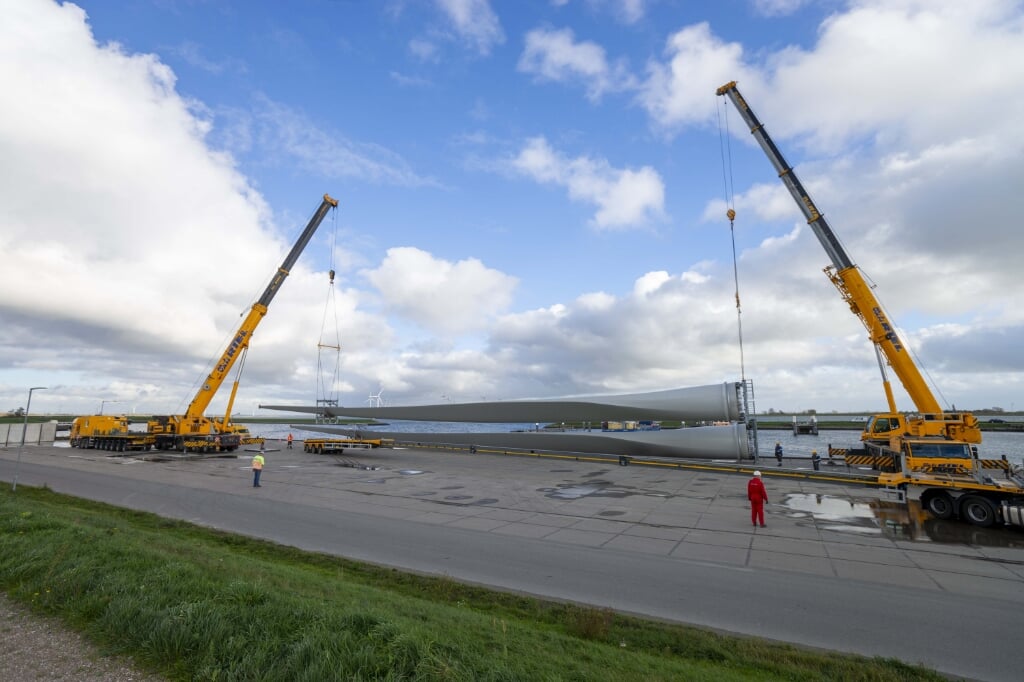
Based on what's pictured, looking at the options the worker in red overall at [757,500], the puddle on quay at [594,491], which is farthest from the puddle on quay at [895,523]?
the puddle on quay at [594,491]

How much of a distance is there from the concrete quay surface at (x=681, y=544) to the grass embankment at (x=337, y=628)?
0.91 meters

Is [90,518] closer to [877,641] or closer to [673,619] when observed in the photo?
[673,619]

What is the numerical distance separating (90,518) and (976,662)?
581 inches

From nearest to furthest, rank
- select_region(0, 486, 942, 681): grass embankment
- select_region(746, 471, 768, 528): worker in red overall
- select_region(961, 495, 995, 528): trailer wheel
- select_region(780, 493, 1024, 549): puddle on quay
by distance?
select_region(0, 486, 942, 681): grass embankment → select_region(780, 493, 1024, 549): puddle on quay → select_region(746, 471, 768, 528): worker in red overall → select_region(961, 495, 995, 528): trailer wheel

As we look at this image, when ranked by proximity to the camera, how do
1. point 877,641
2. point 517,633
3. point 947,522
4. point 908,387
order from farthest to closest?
point 908,387, point 947,522, point 877,641, point 517,633

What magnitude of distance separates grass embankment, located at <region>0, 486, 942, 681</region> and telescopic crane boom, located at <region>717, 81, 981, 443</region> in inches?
752

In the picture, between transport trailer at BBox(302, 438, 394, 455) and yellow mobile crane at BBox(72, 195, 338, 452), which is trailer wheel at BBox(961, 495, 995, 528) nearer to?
transport trailer at BBox(302, 438, 394, 455)

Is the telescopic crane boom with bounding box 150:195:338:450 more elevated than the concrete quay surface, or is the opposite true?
the telescopic crane boom with bounding box 150:195:338:450

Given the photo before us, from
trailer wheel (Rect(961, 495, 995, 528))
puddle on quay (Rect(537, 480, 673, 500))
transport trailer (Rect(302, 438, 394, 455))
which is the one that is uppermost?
transport trailer (Rect(302, 438, 394, 455))

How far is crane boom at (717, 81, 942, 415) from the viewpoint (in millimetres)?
21797

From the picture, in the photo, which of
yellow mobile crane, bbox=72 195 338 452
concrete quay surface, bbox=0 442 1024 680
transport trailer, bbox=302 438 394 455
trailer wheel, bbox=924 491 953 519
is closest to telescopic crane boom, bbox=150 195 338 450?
yellow mobile crane, bbox=72 195 338 452

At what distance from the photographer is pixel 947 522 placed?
→ 43.9 feet

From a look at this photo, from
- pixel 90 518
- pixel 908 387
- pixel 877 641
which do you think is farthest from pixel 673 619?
pixel 908 387

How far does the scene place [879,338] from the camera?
22.7 meters
